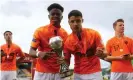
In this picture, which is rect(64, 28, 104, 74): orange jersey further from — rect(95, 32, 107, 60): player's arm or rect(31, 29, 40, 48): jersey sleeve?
rect(31, 29, 40, 48): jersey sleeve

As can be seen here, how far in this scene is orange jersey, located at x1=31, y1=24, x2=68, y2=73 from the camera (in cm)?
635

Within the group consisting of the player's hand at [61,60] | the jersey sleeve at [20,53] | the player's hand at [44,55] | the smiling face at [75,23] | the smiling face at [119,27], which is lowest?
the player's hand at [61,60]

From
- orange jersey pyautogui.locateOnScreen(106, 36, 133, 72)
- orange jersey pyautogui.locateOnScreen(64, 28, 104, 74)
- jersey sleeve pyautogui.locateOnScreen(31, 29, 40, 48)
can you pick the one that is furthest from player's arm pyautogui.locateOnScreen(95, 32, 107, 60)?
orange jersey pyautogui.locateOnScreen(106, 36, 133, 72)

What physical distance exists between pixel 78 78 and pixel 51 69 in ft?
1.71

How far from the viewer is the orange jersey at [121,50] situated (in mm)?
8727

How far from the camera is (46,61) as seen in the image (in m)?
6.38

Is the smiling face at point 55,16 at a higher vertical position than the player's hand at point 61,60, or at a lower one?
higher

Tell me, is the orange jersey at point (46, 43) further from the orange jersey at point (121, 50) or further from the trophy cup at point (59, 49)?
the orange jersey at point (121, 50)

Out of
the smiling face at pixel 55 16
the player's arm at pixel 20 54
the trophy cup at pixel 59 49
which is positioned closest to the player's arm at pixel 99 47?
the trophy cup at pixel 59 49

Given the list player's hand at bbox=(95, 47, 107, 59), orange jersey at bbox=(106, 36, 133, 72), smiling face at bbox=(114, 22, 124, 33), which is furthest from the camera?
smiling face at bbox=(114, 22, 124, 33)

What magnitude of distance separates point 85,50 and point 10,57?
21.3 feet

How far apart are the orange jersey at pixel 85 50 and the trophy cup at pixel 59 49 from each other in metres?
0.11

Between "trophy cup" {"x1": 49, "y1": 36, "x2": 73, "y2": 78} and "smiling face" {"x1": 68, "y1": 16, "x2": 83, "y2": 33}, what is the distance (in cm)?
27

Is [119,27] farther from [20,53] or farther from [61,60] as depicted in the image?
[20,53]
